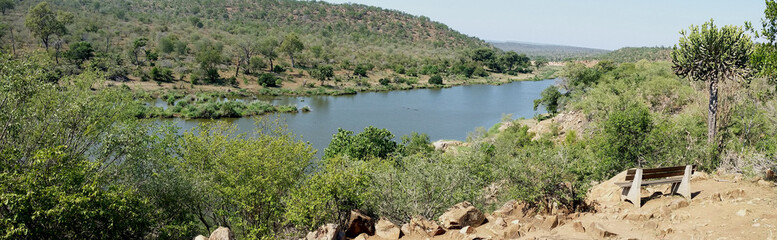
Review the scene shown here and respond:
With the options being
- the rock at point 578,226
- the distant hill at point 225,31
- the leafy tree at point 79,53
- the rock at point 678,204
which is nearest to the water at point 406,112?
the distant hill at point 225,31

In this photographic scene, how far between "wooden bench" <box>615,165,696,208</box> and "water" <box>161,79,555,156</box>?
3090 cm

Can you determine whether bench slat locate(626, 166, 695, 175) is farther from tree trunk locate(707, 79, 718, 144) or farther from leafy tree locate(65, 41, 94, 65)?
leafy tree locate(65, 41, 94, 65)

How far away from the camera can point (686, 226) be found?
11023 mm

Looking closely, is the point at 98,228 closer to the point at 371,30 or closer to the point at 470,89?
the point at 470,89

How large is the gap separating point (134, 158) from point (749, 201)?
19840 millimetres

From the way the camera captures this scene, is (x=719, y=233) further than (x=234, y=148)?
No

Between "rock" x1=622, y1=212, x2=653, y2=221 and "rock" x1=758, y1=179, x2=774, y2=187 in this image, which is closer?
"rock" x1=622, y1=212, x2=653, y2=221

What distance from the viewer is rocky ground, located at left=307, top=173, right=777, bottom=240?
10672 mm

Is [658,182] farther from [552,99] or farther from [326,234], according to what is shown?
[552,99]

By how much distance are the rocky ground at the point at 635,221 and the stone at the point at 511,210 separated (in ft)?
0.20

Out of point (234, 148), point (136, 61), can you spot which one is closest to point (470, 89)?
point (136, 61)

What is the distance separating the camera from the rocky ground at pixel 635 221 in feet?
35.0

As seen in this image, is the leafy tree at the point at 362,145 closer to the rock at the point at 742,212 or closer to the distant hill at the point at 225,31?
the rock at the point at 742,212

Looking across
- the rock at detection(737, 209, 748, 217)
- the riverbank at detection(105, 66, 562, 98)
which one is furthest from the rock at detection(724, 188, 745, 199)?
the riverbank at detection(105, 66, 562, 98)
